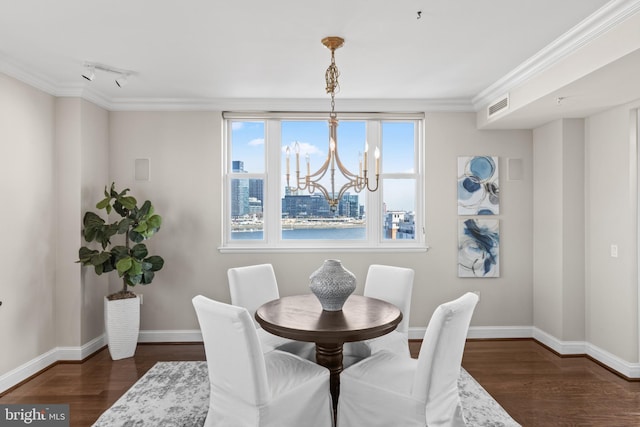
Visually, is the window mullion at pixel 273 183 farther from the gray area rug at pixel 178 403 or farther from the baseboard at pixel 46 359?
the baseboard at pixel 46 359

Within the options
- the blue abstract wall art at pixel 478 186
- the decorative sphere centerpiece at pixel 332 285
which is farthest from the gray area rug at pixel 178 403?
the blue abstract wall art at pixel 478 186

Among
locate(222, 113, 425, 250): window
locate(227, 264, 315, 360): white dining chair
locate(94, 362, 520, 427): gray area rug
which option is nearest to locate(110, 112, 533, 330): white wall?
locate(222, 113, 425, 250): window

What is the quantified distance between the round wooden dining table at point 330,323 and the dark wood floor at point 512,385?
1199 millimetres

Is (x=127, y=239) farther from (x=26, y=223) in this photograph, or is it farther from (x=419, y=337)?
(x=419, y=337)

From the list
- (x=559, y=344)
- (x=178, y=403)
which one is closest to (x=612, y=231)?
(x=559, y=344)

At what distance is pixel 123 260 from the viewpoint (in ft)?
12.2

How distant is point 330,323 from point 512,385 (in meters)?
1.83

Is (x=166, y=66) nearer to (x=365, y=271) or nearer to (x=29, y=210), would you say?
(x=29, y=210)

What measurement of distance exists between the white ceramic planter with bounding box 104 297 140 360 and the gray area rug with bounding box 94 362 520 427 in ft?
1.80

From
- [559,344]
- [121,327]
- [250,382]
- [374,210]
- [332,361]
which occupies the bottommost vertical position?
[559,344]

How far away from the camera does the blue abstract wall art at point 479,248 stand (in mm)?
4406

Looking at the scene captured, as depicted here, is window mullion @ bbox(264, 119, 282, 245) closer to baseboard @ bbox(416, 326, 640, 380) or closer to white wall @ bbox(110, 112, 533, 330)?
white wall @ bbox(110, 112, 533, 330)

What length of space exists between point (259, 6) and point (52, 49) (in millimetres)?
1735

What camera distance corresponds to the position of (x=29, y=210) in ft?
11.4
